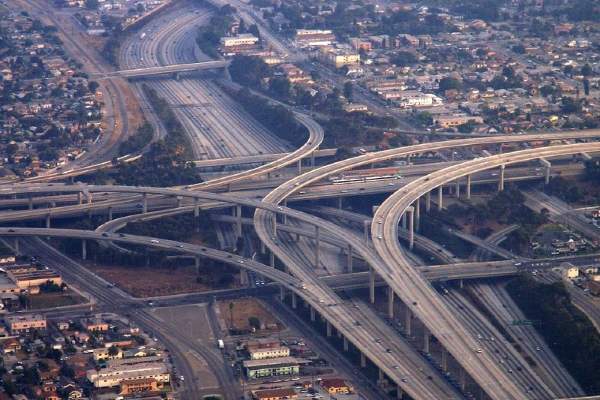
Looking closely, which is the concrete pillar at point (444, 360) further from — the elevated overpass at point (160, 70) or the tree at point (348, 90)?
the elevated overpass at point (160, 70)

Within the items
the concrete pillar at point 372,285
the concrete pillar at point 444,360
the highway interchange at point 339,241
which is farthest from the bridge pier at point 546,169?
the concrete pillar at point 444,360

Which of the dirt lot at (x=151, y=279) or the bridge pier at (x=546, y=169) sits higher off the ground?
the bridge pier at (x=546, y=169)

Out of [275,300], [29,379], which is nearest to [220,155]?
[275,300]

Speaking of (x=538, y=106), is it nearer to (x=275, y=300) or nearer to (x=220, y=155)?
(x=220, y=155)

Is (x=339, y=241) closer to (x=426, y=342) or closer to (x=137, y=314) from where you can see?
(x=137, y=314)

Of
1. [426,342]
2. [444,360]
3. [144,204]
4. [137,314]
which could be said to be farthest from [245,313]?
[144,204]

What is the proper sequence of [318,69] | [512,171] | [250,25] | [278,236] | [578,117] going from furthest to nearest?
[250,25] → [318,69] → [578,117] → [512,171] → [278,236]
